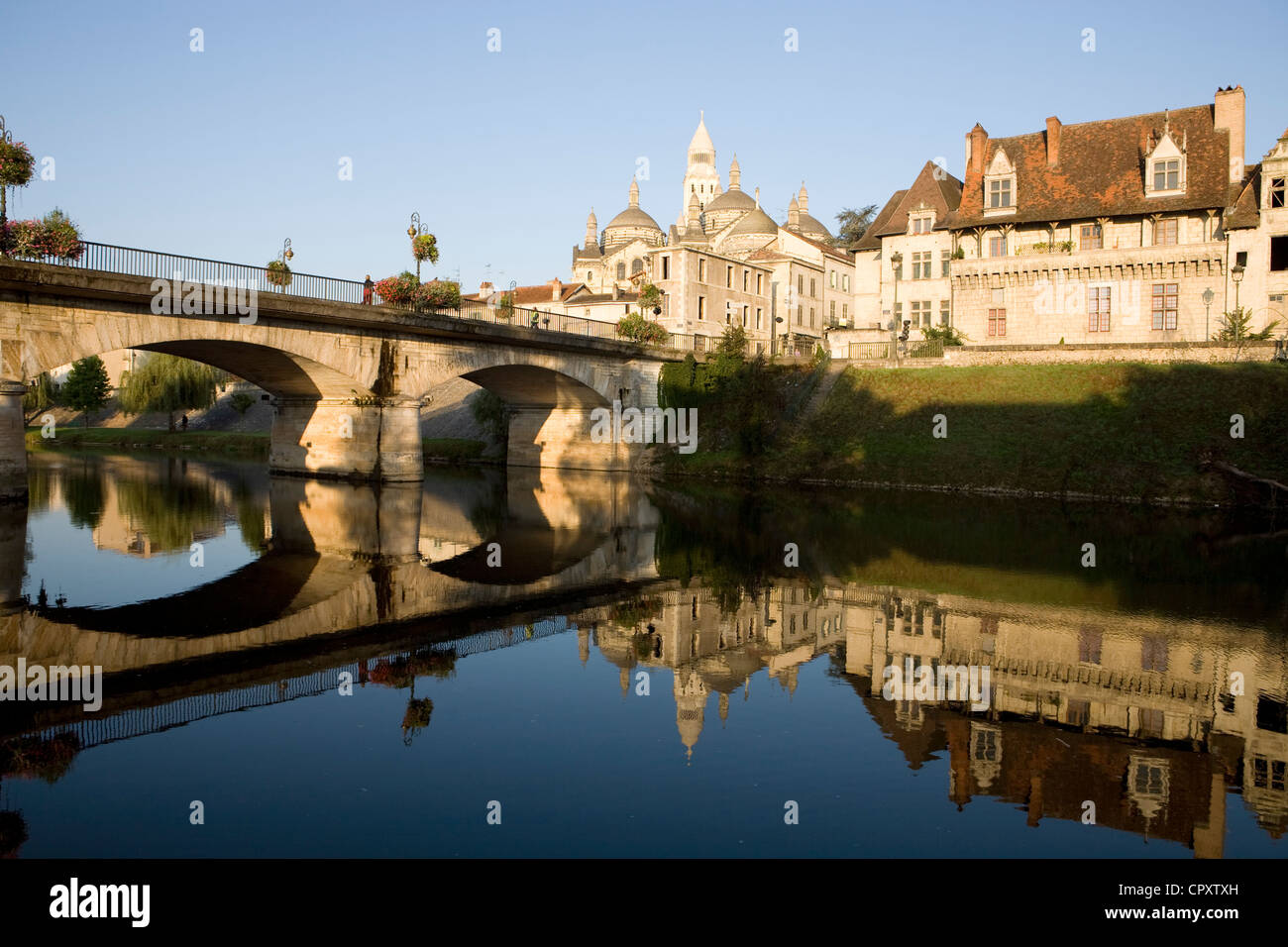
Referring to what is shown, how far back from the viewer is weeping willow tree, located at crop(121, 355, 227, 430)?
68.1 metres

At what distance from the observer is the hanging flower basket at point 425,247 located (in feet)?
128

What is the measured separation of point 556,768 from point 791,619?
24.2 feet

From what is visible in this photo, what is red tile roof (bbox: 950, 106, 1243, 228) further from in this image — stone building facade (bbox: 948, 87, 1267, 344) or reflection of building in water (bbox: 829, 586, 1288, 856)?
reflection of building in water (bbox: 829, 586, 1288, 856)

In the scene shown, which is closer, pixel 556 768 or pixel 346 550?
pixel 556 768

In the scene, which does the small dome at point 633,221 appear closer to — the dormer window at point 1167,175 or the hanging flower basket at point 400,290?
the dormer window at point 1167,175

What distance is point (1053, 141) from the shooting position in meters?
55.6

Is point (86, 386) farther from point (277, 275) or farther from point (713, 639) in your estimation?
point (713, 639)

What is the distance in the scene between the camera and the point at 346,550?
2212 cm

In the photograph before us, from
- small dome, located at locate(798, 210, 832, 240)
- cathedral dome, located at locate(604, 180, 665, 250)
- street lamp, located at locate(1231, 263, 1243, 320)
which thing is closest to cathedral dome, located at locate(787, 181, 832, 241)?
small dome, located at locate(798, 210, 832, 240)

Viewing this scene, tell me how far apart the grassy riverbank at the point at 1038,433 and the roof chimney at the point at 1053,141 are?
15.4 meters

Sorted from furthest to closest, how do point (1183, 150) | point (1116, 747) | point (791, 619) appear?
point (1183, 150) < point (791, 619) < point (1116, 747)

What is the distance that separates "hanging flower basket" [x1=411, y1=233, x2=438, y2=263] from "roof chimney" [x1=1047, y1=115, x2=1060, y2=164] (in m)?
36.2
